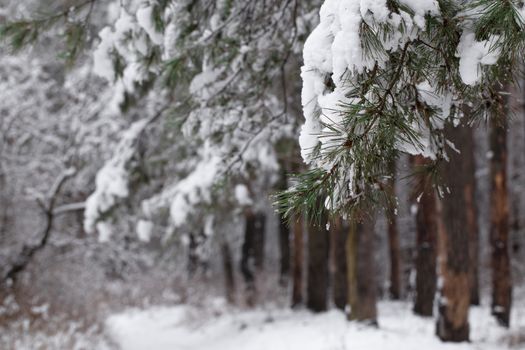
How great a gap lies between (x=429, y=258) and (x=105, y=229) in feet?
20.8

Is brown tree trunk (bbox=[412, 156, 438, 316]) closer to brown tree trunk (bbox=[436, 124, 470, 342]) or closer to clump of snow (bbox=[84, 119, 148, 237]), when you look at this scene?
brown tree trunk (bbox=[436, 124, 470, 342])

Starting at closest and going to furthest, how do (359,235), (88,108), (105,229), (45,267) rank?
(105,229) → (359,235) → (45,267) → (88,108)

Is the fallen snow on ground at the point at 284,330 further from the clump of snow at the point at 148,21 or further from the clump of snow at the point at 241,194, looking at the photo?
the clump of snow at the point at 148,21

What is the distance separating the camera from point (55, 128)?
1227cm

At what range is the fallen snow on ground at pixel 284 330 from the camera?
22.9 feet

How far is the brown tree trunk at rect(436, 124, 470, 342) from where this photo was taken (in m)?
6.48

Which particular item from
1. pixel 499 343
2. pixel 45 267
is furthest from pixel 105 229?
pixel 499 343

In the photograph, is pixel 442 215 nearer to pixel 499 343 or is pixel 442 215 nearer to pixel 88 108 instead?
pixel 499 343

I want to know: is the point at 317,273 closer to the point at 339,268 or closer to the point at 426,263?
the point at 339,268

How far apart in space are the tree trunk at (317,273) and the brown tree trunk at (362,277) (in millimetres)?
2527

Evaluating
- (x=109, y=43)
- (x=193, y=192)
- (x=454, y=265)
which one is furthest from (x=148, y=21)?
(x=454, y=265)

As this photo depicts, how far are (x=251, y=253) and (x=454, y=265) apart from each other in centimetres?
887

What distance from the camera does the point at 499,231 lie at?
9.65m

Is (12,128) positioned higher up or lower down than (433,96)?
higher up
